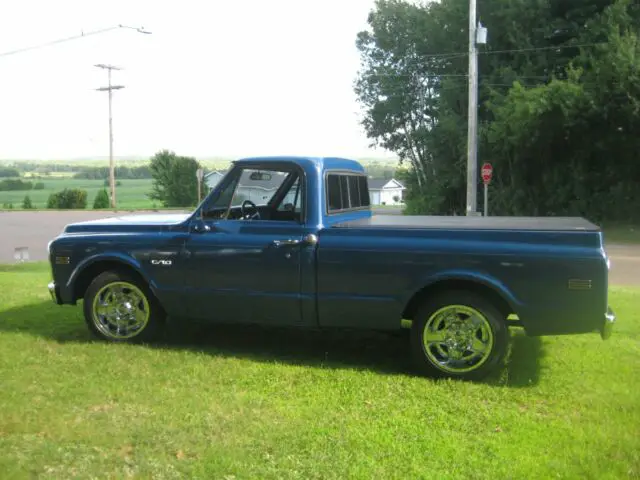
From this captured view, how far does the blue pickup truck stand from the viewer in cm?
496

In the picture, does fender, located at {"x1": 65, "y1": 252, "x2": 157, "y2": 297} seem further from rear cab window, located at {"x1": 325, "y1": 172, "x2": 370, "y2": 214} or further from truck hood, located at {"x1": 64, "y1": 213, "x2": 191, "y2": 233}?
rear cab window, located at {"x1": 325, "y1": 172, "x2": 370, "y2": 214}

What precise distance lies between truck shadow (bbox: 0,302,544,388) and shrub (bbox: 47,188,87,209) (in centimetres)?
5595

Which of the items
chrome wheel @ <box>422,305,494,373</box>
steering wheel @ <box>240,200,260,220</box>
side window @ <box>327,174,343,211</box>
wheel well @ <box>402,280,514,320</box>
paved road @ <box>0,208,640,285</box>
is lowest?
paved road @ <box>0,208,640,285</box>

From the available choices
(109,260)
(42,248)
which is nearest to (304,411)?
(109,260)

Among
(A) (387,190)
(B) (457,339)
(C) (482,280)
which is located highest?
(A) (387,190)

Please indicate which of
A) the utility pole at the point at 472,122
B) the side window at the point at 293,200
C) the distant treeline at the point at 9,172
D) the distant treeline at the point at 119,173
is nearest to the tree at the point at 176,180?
the distant treeline at the point at 119,173

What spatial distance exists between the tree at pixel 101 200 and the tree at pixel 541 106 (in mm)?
30398

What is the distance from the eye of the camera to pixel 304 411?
4434 mm

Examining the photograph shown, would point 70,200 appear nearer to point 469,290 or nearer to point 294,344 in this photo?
point 294,344

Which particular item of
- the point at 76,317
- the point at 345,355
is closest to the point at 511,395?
the point at 345,355

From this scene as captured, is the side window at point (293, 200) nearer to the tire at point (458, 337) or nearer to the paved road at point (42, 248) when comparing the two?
the tire at point (458, 337)

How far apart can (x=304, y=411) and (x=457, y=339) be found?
5.13 ft

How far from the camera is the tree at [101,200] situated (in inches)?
2271

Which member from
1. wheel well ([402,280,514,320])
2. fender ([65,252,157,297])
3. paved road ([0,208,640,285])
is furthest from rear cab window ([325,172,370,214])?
paved road ([0,208,640,285])
